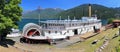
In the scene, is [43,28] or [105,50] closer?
[105,50]

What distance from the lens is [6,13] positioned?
150 feet

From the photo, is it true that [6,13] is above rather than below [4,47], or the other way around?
above

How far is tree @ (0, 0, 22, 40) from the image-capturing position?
44.0 metres

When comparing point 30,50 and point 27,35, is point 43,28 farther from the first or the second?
point 30,50

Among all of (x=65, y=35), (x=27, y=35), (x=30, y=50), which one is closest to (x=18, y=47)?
(x=30, y=50)

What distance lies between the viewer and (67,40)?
6134 cm

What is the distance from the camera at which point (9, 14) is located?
45562mm

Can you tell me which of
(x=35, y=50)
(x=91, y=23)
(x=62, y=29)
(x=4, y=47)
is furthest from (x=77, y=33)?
(x=4, y=47)

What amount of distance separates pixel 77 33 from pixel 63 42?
44.6 ft

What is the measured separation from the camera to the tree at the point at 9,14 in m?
44.0

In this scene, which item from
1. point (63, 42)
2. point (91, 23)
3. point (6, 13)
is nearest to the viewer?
point (6, 13)

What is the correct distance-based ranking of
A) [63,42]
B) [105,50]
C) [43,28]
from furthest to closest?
[43,28] → [63,42] → [105,50]

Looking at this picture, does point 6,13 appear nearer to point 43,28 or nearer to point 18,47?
point 18,47

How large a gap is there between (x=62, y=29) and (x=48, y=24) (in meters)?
5.62
